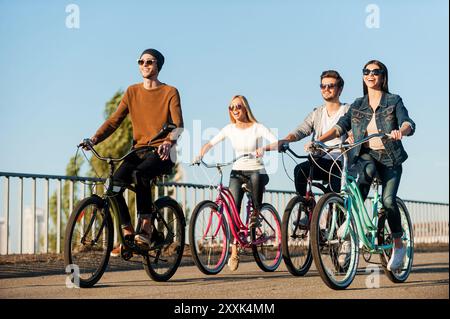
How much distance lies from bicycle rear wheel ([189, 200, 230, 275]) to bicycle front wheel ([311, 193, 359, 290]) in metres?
1.40

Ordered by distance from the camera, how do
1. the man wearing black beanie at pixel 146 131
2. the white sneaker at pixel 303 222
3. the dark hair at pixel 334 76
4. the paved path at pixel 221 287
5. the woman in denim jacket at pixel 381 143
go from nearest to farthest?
the paved path at pixel 221 287, the man wearing black beanie at pixel 146 131, the woman in denim jacket at pixel 381 143, the white sneaker at pixel 303 222, the dark hair at pixel 334 76

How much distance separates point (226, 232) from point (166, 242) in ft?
2.92

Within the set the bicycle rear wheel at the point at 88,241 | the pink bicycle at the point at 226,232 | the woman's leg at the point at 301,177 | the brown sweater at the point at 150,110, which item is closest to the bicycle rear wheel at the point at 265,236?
the pink bicycle at the point at 226,232

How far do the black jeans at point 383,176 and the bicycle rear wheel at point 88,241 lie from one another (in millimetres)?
2049

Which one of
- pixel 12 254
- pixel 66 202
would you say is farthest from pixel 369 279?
pixel 66 202

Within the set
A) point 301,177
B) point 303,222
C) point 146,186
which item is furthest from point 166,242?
point 301,177

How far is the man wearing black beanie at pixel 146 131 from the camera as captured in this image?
6.61m

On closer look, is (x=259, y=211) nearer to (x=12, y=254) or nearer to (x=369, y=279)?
(x=369, y=279)

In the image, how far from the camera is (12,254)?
10.6 m

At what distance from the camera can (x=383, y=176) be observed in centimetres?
680

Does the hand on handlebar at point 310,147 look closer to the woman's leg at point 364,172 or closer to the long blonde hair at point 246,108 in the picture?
the woman's leg at point 364,172

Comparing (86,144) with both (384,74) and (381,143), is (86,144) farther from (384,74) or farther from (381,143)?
(384,74)
